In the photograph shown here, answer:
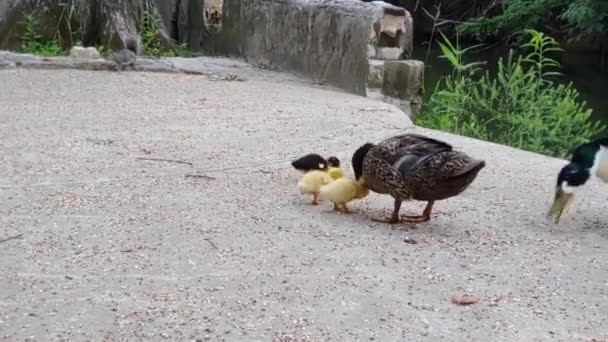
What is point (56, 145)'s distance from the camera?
692 cm

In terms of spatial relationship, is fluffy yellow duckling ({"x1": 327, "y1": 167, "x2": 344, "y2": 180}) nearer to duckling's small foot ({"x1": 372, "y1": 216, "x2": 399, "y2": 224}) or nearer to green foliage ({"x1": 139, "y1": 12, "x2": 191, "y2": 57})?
duckling's small foot ({"x1": 372, "y1": 216, "x2": 399, "y2": 224})

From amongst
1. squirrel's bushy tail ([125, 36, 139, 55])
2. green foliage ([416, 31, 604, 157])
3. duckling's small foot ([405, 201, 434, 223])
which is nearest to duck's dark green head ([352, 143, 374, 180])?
duckling's small foot ([405, 201, 434, 223])

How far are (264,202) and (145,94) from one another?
13.2 feet

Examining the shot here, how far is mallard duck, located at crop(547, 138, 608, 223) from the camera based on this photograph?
17.6 feet

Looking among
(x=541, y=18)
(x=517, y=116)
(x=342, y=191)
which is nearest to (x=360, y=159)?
(x=342, y=191)

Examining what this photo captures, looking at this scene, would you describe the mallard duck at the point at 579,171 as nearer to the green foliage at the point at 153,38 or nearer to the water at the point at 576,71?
the green foliage at the point at 153,38

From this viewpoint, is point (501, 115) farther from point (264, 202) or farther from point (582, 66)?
point (582, 66)

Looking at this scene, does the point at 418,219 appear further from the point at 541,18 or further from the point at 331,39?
the point at 541,18

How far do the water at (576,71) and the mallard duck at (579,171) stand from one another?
400 inches

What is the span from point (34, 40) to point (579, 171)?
9.68 meters

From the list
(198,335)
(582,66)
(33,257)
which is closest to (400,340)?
(198,335)

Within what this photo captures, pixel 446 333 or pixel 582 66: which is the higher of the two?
pixel 446 333

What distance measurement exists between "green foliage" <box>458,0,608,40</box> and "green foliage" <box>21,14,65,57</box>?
10371mm

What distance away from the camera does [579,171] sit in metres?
5.38
